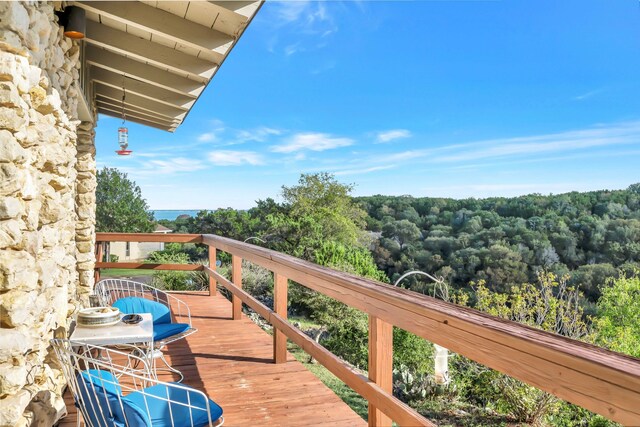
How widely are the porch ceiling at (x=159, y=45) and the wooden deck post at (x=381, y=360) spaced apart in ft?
7.96

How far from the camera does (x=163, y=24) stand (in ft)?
12.4

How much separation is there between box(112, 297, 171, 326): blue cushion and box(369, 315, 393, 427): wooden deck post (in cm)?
266

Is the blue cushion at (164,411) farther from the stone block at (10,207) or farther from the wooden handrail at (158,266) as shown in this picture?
the wooden handrail at (158,266)

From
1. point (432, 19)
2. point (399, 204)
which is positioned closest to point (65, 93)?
point (399, 204)

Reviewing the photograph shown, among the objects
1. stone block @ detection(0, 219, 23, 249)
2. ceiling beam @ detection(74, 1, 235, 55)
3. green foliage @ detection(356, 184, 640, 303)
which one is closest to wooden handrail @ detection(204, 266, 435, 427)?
stone block @ detection(0, 219, 23, 249)

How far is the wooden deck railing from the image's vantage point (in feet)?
3.11

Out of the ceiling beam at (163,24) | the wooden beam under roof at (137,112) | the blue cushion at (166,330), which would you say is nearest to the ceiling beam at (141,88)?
the wooden beam under roof at (137,112)

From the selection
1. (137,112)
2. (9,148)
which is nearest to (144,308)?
(9,148)

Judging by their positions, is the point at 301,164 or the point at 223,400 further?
the point at 301,164

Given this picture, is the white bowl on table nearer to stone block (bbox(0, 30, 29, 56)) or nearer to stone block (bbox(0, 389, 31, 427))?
stone block (bbox(0, 389, 31, 427))

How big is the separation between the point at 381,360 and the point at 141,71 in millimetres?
4315

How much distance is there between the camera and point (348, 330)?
11742mm

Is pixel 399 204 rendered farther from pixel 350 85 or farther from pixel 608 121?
pixel 608 121

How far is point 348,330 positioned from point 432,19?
35744 millimetres
